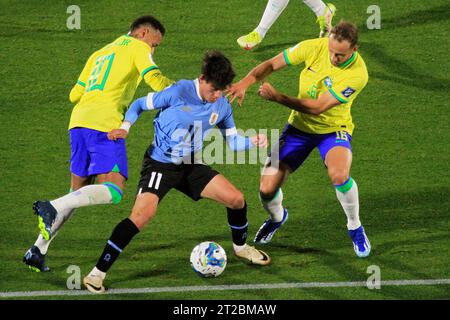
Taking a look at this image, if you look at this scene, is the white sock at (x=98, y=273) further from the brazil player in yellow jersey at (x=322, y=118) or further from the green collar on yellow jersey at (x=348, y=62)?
the green collar on yellow jersey at (x=348, y=62)

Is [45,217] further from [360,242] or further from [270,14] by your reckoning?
[270,14]

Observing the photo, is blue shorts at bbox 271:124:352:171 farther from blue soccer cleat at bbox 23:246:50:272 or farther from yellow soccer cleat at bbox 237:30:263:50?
yellow soccer cleat at bbox 237:30:263:50

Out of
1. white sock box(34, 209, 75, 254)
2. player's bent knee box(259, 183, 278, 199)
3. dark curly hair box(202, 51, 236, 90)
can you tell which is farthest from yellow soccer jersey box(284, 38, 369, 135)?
white sock box(34, 209, 75, 254)

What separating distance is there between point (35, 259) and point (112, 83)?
1.66 m

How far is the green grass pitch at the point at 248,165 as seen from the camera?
935cm

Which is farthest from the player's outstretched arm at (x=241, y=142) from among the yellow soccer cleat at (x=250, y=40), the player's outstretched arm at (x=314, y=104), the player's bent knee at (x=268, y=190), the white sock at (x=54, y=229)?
the yellow soccer cleat at (x=250, y=40)

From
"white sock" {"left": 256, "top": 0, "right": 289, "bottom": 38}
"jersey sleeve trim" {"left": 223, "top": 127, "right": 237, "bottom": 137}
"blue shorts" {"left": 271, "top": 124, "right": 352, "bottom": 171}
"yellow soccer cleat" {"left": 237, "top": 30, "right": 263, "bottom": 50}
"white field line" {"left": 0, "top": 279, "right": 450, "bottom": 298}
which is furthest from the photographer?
"yellow soccer cleat" {"left": 237, "top": 30, "right": 263, "bottom": 50}

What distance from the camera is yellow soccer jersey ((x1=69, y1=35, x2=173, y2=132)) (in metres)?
9.39

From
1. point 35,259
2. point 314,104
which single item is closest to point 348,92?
point 314,104

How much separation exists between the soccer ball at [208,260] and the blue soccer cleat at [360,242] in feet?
4.18

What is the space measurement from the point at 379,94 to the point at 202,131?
16.0ft

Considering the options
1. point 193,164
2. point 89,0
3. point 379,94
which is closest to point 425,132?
point 379,94

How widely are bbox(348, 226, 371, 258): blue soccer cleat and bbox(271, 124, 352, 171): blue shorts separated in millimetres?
742
